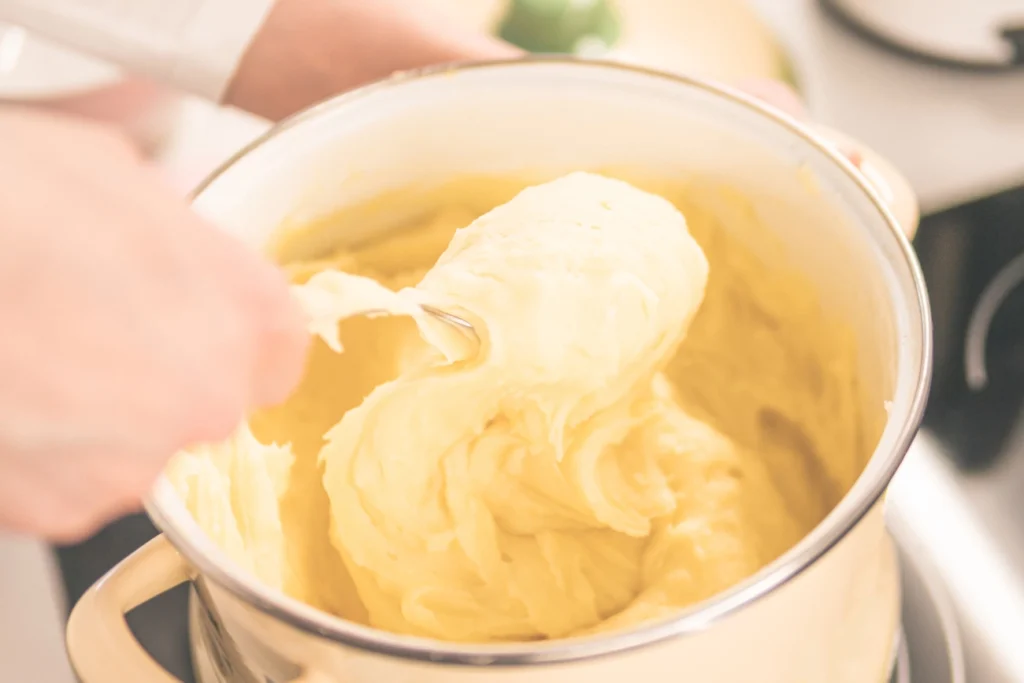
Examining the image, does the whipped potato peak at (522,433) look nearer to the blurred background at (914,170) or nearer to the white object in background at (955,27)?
the blurred background at (914,170)

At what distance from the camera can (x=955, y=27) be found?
837 mm

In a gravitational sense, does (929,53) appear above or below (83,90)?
above

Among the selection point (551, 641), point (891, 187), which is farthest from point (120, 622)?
point (891, 187)

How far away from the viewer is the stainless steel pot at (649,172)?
0.32m


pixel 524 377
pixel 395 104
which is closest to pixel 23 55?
pixel 395 104

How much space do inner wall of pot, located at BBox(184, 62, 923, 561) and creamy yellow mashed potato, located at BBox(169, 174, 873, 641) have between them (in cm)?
3

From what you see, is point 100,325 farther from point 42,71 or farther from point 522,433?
point 42,71

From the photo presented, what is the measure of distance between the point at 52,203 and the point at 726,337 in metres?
0.43

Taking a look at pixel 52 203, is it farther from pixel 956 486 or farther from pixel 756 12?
pixel 756 12

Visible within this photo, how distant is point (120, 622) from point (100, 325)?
175mm

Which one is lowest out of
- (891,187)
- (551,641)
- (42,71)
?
(42,71)

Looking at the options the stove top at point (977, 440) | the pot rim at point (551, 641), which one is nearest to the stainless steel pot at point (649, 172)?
the pot rim at point (551, 641)

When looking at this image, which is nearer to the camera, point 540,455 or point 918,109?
point 540,455

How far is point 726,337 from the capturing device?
600 mm
